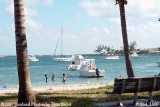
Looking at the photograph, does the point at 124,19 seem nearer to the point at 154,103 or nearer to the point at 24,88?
the point at 154,103

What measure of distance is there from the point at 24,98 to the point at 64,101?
2394mm

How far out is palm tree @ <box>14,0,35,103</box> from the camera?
39.8 ft

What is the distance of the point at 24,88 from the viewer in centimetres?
1214

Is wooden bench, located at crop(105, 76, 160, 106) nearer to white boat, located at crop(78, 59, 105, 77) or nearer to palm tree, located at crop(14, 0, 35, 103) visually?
palm tree, located at crop(14, 0, 35, 103)

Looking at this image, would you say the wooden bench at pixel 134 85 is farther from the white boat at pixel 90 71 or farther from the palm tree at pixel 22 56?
the white boat at pixel 90 71

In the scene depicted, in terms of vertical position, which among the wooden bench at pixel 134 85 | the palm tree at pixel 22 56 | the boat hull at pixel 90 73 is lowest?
the boat hull at pixel 90 73

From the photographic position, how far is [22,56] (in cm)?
1215

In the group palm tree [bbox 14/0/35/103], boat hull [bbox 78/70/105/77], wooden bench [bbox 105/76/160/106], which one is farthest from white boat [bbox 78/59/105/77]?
palm tree [bbox 14/0/35/103]

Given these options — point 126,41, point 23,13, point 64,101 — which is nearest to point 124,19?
point 126,41

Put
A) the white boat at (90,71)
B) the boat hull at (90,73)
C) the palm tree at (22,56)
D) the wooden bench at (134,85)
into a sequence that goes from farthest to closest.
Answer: the boat hull at (90,73) < the white boat at (90,71) < the wooden bench at (134,85) < the palm tree at (22,56)

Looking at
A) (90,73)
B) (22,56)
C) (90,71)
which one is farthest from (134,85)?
(90,71)

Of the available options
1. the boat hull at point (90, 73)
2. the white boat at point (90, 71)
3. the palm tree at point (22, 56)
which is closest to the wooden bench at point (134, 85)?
the palm tree at point (22, 56)

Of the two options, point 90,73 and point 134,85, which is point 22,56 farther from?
point 90,73

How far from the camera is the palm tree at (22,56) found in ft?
39.8
